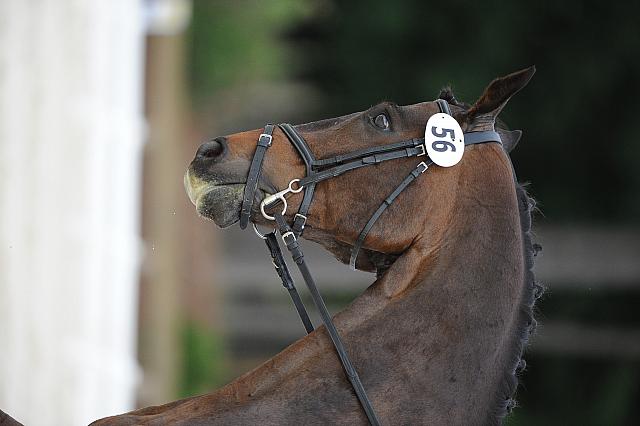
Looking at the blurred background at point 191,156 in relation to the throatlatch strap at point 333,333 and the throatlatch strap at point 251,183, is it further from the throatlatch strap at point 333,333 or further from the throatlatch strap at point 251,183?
the throatlatch strap at point 333,333

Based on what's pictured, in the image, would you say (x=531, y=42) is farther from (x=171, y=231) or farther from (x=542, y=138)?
(x=171, y=231)

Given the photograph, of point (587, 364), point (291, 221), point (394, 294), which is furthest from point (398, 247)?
point (587, 364)

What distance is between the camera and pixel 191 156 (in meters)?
14.1

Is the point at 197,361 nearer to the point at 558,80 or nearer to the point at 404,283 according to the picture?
the point at 558,80

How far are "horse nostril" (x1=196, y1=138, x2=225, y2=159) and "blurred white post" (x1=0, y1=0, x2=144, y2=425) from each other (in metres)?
3.65

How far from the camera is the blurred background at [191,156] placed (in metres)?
7.56

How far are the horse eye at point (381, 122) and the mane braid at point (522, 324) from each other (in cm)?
56

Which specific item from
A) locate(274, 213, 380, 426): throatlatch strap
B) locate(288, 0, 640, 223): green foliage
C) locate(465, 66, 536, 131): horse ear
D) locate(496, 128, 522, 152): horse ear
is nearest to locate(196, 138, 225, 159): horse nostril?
locate(274, 213, 380, 426): throatlatch strap

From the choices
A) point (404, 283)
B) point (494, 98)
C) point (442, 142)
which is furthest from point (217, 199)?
point (494, 98)

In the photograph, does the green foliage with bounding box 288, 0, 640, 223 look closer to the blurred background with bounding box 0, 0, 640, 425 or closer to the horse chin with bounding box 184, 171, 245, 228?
the blurred background with bounding box 0, 0, 640, 425

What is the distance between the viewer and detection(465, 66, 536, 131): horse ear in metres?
3.71

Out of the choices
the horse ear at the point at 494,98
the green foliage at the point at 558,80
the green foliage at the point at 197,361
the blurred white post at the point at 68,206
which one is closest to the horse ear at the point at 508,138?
the horse ear at the point at 494,98

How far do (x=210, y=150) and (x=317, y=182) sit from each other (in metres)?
0.40

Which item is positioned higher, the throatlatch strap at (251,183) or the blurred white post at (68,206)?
the throatlatch strap at (251,183)
